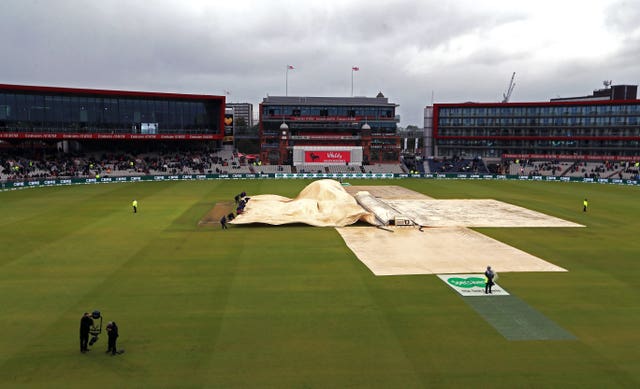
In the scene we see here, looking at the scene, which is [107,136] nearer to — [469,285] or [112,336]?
[112,336]

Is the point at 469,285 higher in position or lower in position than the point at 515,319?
higher

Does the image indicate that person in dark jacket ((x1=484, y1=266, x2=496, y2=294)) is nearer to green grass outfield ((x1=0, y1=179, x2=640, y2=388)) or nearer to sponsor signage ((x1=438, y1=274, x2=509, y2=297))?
sponsor signage ((x1=438, y1=274, x2=509, y2=297))

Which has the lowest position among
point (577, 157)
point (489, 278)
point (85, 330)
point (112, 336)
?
point (112, 336)

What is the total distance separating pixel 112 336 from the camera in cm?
1417

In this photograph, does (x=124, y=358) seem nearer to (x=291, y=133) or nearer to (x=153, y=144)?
(x=153, y=144)

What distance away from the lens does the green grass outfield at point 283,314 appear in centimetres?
1333

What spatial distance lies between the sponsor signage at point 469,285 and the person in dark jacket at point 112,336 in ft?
46.5

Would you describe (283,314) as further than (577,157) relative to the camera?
No

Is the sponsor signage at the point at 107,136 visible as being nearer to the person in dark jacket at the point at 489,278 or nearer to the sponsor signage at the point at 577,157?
the sponsor signage at the point at 577,157

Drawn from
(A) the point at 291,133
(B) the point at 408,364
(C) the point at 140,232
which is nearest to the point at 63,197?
(C) the point at 140,232

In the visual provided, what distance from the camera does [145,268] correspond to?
79.7 ft

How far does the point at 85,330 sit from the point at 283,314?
6957mm

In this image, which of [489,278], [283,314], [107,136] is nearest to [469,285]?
[489,278]

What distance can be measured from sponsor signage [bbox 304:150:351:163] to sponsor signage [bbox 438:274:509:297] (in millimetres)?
78503
